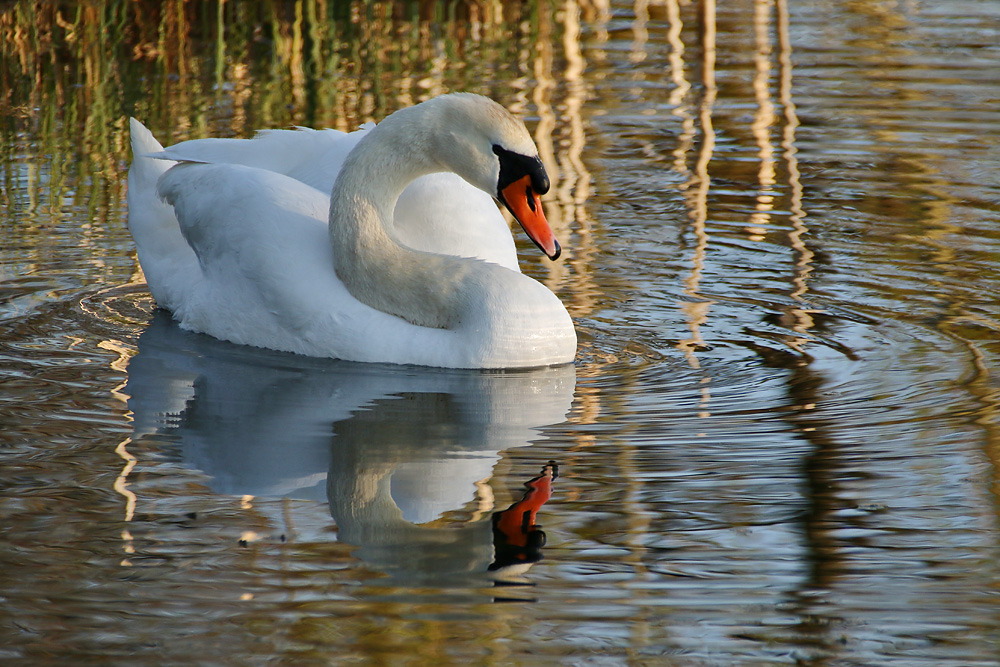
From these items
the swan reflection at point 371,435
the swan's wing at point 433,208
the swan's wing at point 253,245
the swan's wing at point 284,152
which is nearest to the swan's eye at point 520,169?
the swan's wing at point 433,208

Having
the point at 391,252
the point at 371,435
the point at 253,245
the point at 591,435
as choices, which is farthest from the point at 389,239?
the point at 591,435

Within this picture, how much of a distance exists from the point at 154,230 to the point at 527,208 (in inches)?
90.9

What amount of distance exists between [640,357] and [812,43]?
8.72 m

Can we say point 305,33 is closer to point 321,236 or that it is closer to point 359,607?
point 321,236

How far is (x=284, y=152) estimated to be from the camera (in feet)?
24.4

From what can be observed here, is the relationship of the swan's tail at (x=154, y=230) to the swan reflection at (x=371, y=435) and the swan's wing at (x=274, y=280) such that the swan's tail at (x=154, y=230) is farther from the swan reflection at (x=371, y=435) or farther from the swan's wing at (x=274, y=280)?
the swan reflection at (x=371, y=435)

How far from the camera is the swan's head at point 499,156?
604 centimetres

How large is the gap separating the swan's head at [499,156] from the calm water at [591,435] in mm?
646

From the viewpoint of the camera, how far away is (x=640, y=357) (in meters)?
6.23

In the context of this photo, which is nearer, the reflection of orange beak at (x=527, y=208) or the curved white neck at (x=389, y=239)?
the reflection of orange beak at (x=527, y=208)

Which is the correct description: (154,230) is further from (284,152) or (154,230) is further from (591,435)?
(591,435)

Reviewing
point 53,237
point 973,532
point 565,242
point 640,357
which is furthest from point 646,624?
point 53,237

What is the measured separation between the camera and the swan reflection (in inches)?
173

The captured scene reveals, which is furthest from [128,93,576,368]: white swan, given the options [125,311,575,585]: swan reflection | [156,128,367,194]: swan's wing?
[156,128,367,194]: swan's wing
